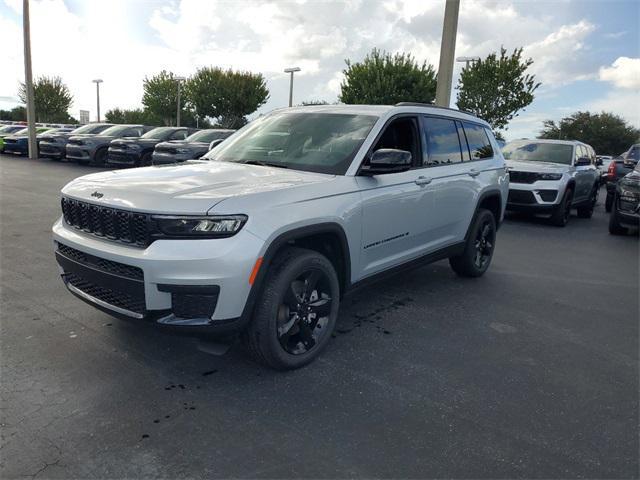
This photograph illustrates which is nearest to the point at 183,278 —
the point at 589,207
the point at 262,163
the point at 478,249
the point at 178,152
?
the point at 262,163

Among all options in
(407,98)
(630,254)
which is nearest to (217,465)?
(630,254)

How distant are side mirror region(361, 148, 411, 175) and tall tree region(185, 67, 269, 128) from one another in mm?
43260

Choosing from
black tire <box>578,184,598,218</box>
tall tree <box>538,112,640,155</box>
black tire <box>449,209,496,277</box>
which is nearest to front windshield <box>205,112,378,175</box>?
black tire <box>449,209,496,277</box>

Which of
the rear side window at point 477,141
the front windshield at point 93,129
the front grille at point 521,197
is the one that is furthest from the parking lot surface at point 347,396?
the front windshield at point 93,129

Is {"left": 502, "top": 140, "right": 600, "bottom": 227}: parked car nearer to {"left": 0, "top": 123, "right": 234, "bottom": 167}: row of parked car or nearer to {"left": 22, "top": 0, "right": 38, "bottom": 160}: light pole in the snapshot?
{"left": 0, "top": 123, "right": 234, "bottom": 167}: row of parked car

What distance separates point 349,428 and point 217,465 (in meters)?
0.74

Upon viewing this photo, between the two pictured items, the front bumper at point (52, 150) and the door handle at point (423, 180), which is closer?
the door handle at point (423, 180)

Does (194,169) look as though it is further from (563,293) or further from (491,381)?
(563,293)

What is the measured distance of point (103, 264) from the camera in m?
3.09

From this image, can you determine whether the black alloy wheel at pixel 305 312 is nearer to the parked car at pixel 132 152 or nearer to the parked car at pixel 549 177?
the parked car at pixel 549 177

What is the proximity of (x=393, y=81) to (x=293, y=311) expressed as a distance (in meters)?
30.9

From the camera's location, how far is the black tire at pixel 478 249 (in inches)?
222

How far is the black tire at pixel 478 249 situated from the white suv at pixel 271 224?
70 centimetres

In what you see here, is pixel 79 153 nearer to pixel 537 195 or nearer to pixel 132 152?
pixel 132 152
